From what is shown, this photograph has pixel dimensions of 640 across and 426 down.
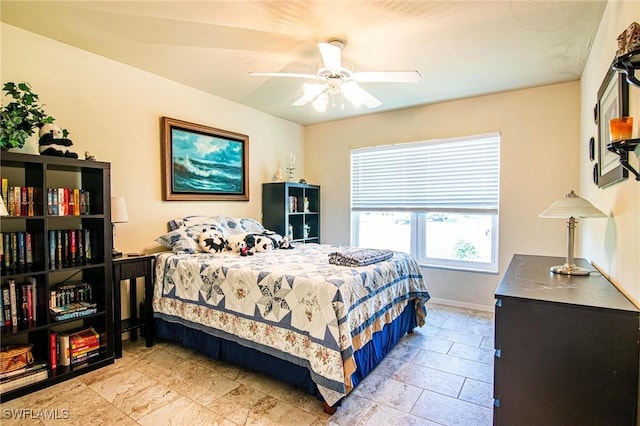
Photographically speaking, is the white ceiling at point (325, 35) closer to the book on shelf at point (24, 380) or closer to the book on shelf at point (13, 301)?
the book on shelf at point (13, 301)

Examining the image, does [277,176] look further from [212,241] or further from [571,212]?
[571,212]

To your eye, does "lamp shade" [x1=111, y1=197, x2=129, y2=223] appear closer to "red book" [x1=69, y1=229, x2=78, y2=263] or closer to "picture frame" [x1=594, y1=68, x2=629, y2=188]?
"red book" [x1=69, y1=229, x2=78, y2=263]

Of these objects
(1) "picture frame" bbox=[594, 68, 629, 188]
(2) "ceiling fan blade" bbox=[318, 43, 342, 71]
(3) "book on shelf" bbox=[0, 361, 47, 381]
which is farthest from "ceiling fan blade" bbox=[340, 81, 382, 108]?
(3) "book on shelf" bbox=[0, 361, 47, 381]

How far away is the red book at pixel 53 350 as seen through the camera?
229cm

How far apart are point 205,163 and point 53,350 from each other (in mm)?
2176

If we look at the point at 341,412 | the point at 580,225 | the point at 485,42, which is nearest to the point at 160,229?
the point at 341,412

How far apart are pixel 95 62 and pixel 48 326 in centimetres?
216

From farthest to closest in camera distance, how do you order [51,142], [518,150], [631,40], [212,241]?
[518,150]
[212,241]
[51,142]
[631,40]

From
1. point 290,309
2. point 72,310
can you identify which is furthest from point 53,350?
point 290,309

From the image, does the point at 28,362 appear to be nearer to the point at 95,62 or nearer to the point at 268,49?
the point at 95,62

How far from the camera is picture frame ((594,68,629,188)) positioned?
1.52 meters

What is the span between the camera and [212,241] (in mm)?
3113

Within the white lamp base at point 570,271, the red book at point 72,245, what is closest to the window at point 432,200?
the white lamp base at point 570,271

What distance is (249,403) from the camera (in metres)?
2.04
